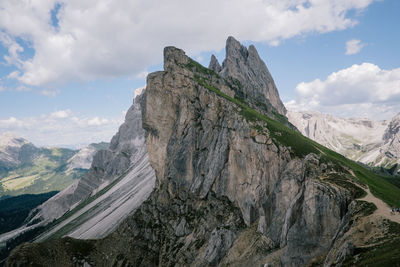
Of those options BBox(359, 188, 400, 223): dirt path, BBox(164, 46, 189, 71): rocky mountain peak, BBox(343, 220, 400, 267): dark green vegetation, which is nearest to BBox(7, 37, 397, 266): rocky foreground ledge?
BBox(164, 46, 189, 71): rocky mountain peak

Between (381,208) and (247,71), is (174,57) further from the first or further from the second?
(381,208)

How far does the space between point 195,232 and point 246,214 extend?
67.9 feet

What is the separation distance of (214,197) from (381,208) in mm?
51438

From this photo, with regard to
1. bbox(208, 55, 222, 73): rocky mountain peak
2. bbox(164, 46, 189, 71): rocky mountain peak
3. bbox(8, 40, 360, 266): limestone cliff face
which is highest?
bbox(208, 55, 222, 73): rocky mountain peak

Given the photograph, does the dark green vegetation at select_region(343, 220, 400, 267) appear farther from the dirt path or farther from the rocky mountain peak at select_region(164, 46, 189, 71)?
the rocky mountain peak at select_region(164, 46, 189, 71)

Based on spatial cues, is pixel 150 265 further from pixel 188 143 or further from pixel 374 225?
pixel 374 225

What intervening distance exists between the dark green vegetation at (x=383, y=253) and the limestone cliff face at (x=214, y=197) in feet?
29.1

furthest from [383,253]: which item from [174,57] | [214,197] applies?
[174,57]

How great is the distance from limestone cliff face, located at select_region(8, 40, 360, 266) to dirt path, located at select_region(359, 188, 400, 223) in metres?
3.15

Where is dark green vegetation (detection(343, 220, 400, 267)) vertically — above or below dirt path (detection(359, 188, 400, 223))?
below

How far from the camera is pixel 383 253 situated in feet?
85.2

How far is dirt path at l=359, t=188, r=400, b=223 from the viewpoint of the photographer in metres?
33.6

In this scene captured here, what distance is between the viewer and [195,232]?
260 feet

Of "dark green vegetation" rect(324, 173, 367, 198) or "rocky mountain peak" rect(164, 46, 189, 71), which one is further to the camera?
"rocky mountain peak" rect(164, 46, 189, 71)
